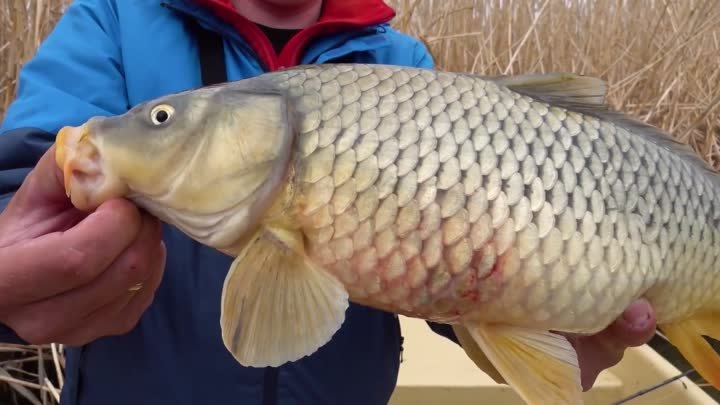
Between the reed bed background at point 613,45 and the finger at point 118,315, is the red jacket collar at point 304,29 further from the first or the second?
the reed bed background at point 613,45

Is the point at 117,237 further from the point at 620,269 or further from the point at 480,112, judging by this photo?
the point at 620,269

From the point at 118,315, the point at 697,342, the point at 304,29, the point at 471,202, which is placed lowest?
the point at 697,342

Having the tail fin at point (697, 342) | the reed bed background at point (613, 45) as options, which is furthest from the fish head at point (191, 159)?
the reed bed background at point (613, 45)

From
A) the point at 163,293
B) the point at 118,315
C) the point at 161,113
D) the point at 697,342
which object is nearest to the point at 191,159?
the point at 161,113

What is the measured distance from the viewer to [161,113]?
59 cm

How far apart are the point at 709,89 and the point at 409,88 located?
2.09 meters

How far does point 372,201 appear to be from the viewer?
58 centimetres

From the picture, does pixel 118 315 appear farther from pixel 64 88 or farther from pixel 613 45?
pixel 613 45

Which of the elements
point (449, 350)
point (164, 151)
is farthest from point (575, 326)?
point (449, 350)

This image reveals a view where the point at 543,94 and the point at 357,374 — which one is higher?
the point at 543,94

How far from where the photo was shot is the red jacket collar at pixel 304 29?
94cm

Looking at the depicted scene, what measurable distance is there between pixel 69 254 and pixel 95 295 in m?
0.06

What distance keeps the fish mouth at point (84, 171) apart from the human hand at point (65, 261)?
12 millimetres

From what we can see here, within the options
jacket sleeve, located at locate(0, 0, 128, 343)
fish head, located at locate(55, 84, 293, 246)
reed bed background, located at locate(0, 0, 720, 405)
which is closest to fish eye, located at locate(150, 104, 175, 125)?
fish head, located at locate(55, 84, 293, 246)
